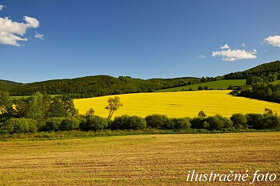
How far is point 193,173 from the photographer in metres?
10.7

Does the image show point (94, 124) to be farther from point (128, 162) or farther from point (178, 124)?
point (128, 162)

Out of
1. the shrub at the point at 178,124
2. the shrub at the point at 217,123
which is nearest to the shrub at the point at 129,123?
the shrub at the point at 178,124

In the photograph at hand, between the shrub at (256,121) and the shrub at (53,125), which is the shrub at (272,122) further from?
the shrub at (53,125)

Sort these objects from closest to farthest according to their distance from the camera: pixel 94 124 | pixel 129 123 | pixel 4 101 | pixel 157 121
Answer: pixel 94 124
pixel 129 123
pixel 157 121
pixel 4 101

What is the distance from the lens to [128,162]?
42.0 feet

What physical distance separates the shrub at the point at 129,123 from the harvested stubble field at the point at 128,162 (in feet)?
27.7

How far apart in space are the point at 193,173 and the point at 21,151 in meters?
16.0

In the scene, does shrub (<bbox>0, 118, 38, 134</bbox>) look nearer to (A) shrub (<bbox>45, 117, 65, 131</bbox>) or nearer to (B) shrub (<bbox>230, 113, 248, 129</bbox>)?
(A) shrub (<bbox>45, 117, 65, 131</bbox>)

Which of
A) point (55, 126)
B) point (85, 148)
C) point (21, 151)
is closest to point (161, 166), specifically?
point (85, 148)

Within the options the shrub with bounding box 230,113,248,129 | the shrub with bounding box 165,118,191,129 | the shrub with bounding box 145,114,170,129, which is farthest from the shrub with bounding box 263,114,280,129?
the shrub with bounding box 145,114,170,129

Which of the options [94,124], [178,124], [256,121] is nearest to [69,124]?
[94,124]

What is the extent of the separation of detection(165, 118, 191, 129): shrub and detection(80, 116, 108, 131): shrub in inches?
387

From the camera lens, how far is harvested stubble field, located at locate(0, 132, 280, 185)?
10.2 meters

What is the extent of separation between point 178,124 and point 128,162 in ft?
50.2
